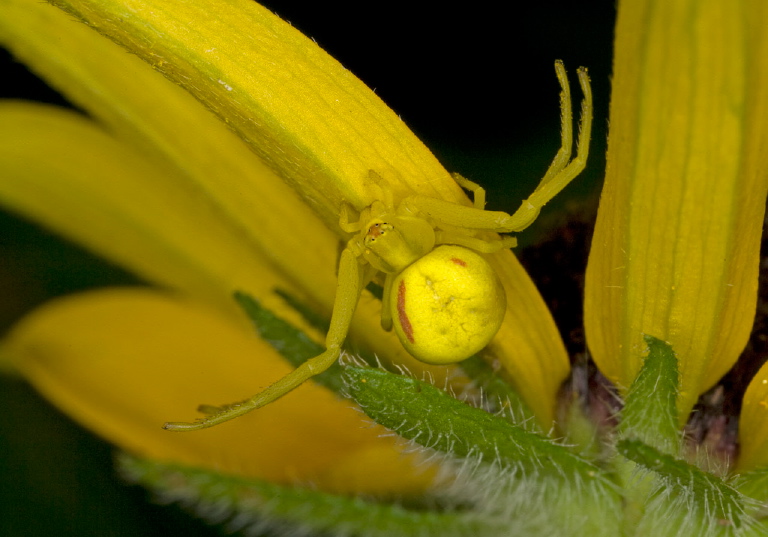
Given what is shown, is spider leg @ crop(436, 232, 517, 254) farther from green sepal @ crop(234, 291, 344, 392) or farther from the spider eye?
green sepal @ crop(234, 291, 344, 392)

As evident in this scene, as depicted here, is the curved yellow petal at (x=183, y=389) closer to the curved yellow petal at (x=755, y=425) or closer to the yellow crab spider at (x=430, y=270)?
the yellow crab spider at (x=430, y=270)

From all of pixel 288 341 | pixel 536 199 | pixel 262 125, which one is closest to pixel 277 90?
pixel 262 125

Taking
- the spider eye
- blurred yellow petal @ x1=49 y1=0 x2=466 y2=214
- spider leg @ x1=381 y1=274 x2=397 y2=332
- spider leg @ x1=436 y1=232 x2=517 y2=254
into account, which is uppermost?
blurred yellow petal @ x1=49 y1=0 x2=466 y2=214

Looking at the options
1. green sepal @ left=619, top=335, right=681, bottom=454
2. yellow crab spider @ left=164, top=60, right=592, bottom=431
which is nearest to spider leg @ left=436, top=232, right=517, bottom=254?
yellow crab spider @ left=164, top=60, right=592, bottom=431

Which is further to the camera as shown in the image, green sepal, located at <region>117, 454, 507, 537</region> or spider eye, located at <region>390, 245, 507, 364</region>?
spider eye, located at <region>390, 245, 507, 364</region>

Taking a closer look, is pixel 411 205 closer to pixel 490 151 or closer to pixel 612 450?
pixel 612 450
